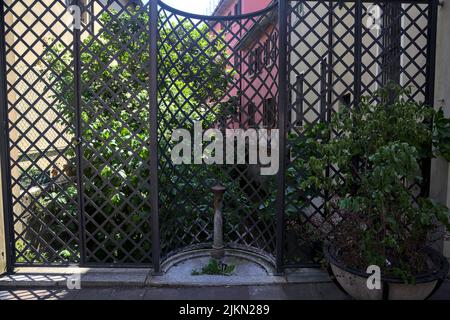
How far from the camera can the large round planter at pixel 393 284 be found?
9.38 ft

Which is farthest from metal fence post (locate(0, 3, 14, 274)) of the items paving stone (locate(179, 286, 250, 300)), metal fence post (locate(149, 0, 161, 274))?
paving stone (locate(179, 286, 250, 300))

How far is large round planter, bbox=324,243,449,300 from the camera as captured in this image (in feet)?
9.38

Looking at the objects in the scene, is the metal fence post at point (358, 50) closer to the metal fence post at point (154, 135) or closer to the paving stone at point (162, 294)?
the metal fence post at point (154, 135)

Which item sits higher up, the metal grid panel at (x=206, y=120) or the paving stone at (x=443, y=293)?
the metal grid panel at (x=206, y=120)

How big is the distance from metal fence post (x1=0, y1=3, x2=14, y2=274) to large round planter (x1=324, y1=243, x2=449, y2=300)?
10.5ft

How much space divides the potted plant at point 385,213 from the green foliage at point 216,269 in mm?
1110

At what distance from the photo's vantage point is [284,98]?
361cm

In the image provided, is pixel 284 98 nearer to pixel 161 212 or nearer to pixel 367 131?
pixel 367 131

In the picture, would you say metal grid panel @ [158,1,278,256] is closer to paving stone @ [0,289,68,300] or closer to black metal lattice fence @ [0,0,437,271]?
black metal lattice fence @ [0,0,437,271]

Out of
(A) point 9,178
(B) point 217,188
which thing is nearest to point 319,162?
(B) point 217,188

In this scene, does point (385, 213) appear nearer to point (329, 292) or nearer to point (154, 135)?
point (329, 292)

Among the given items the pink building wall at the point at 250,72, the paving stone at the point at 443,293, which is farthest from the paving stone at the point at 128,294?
the paving stone at the point at 443,293

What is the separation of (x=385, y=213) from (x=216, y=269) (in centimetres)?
185

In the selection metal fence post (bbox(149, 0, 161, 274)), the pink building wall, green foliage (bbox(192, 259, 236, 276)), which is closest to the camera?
metal fence post (bbox(149, 0, 161, 274))
